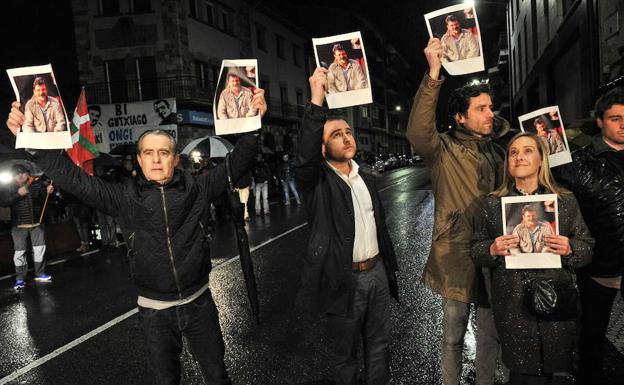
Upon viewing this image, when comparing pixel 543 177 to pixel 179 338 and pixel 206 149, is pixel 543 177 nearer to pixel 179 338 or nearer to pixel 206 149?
pixel 179 338

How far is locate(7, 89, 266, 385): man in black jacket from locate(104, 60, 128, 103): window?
2414 centimetres

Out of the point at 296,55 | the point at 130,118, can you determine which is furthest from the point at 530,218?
the point at 296,55

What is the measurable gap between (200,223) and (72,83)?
28559 mm

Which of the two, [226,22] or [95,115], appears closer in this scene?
A: [95,115]

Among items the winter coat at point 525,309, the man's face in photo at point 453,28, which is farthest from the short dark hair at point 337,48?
the winter coat at point 525,309

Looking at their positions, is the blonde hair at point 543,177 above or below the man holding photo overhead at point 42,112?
below

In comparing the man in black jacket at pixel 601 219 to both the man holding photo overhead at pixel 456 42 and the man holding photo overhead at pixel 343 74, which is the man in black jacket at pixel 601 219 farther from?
the man holding photo overhead at pixel 343 74

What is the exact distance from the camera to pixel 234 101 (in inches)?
116

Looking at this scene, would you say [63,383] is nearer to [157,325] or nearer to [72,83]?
[157,325]

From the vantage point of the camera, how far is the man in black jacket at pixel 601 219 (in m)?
2.81

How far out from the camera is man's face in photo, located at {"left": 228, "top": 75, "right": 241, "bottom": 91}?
2961 millimetres

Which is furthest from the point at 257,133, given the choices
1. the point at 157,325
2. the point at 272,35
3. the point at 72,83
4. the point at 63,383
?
the point at 272,35

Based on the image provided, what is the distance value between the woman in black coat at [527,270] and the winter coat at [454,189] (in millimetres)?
236

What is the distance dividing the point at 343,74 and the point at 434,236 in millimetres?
1224
